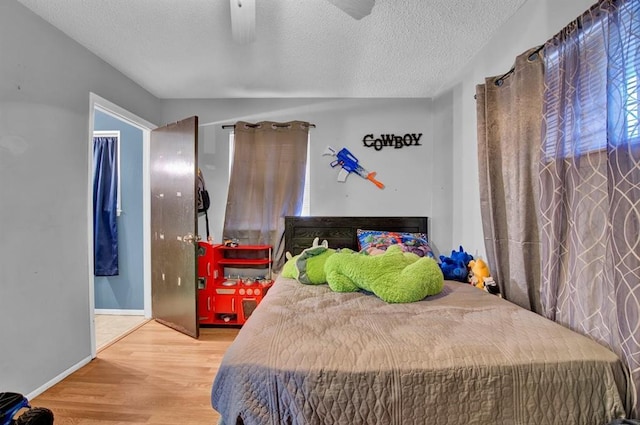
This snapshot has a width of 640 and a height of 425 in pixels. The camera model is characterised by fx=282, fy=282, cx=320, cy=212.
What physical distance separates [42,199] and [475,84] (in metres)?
3.26

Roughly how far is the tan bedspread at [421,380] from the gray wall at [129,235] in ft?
8.89

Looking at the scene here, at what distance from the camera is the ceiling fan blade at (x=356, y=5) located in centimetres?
132

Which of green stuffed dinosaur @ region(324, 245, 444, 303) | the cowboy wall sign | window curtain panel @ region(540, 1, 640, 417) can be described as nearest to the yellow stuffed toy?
green stuffed dinosaur @ region(324, 245, 444, 303)

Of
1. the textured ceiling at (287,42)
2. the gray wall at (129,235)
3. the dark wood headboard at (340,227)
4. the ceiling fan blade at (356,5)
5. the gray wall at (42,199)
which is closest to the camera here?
the ceiling fan blade at (356,5)

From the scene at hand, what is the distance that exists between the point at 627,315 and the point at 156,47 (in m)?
3.09

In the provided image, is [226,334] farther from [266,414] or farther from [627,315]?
[627,315]

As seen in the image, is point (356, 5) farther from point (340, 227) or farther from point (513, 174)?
point (340, 227)

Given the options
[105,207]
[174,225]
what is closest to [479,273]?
[174,225]

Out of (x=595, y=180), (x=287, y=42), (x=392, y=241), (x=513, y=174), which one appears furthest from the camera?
(x=392, y=241)

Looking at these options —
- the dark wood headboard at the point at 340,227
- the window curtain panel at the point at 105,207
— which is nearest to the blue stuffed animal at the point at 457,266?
the dark wood headboard at the point at 340,227

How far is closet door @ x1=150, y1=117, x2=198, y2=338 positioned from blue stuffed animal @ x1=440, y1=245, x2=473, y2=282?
2.17m

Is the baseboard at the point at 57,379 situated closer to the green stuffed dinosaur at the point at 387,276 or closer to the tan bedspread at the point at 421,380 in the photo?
the tan bedspread at the point at 421,380

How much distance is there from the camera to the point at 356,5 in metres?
1.34

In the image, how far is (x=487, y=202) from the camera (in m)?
1.98
